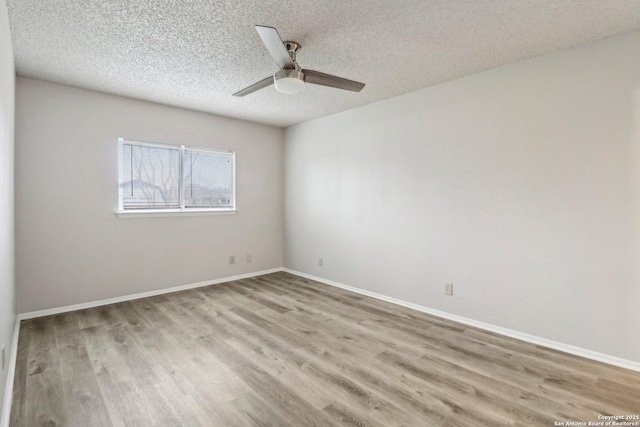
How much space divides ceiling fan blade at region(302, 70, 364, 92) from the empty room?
0.08 ft

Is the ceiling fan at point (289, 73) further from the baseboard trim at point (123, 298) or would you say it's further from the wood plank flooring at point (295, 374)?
the baseboard trim at point (123, 298)

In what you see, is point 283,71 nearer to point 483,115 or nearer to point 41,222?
point 483,115

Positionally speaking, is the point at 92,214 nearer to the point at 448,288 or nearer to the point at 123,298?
the point at 123,298

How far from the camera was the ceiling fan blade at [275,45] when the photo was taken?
6.34ft

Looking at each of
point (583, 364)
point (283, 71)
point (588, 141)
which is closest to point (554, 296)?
point (583, 364)

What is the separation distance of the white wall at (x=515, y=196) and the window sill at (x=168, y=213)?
1.98m

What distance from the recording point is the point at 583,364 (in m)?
2.38

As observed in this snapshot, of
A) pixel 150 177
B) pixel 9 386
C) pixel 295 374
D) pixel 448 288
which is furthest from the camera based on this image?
pixel 150 177

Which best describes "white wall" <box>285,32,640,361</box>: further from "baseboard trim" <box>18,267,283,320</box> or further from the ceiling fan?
"baseboard trim" <box>18,267,283,320</box>

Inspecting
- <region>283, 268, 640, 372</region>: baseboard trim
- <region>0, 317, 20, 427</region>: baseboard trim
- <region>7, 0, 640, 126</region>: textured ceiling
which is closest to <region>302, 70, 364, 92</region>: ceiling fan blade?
<region>7, 0, 640, 126</region>: textured ceiling

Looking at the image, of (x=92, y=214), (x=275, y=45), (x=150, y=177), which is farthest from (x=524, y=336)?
(x=92, y=214)

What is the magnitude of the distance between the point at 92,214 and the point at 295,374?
3.09 metres

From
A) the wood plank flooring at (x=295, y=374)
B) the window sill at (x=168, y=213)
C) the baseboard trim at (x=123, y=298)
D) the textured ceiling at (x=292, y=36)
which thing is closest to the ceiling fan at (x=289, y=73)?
the textured ceiling at (x=292, y=36)

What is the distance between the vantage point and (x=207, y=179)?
471 cm
